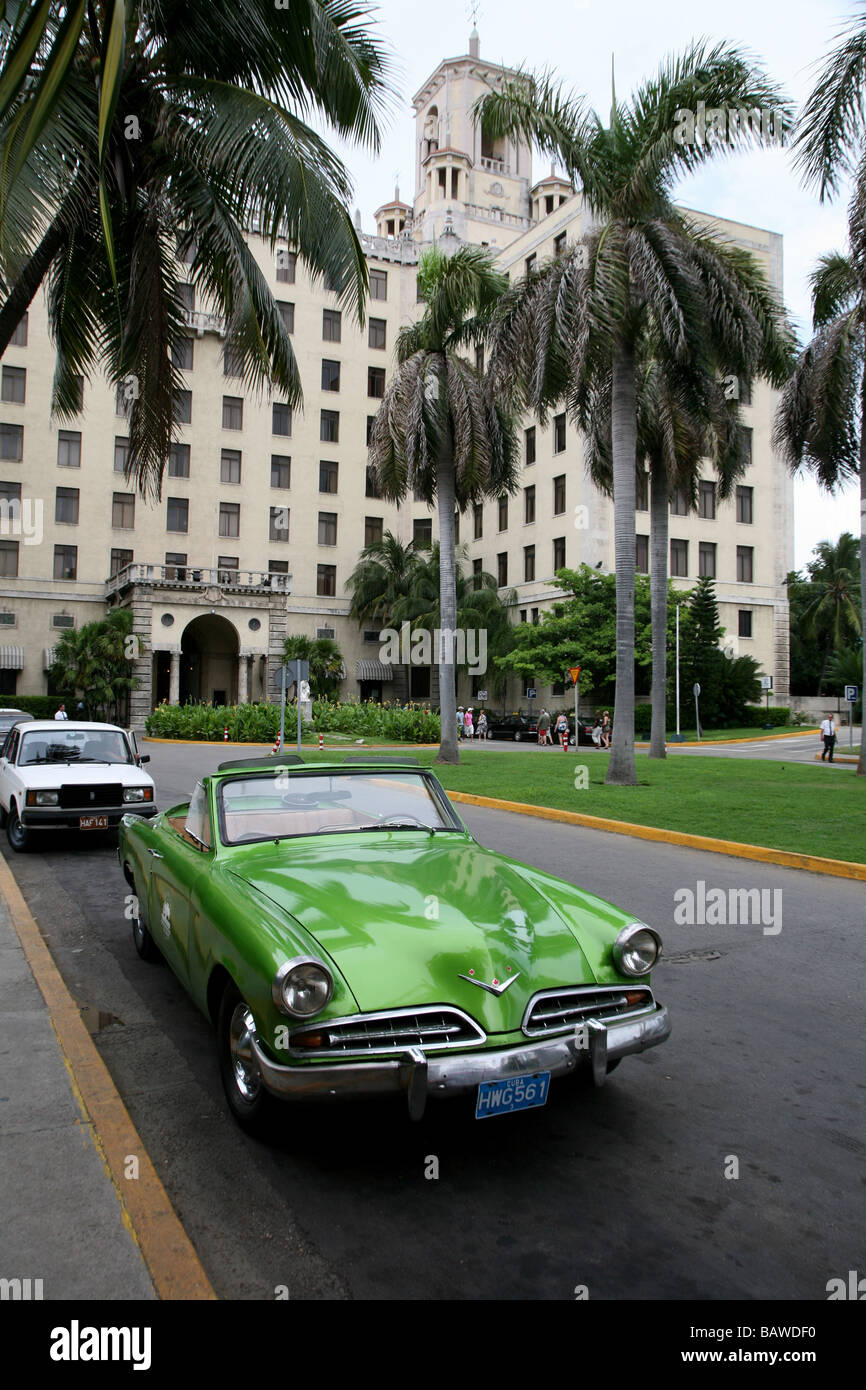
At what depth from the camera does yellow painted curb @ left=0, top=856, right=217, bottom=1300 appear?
8.81ft

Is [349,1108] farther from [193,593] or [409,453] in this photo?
[193,593]

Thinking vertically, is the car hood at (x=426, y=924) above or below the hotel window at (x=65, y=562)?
below

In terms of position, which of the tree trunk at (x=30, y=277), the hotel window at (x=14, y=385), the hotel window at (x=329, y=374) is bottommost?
the tree trunk at (x=30, y=277)

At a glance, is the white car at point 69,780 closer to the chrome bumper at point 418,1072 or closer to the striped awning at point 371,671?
the chrome bumper at point 418,1072

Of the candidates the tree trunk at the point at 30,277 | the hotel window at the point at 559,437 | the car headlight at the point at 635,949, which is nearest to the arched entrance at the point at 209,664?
the hotel window at the point at 559,437

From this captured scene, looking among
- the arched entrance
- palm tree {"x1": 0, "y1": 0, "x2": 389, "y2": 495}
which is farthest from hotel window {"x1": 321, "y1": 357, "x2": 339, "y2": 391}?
palm tree {"x1": 0, "y1": 0, "x2": 389, "y2": 495}

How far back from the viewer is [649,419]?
2373cm

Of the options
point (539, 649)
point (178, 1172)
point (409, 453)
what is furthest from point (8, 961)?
point (539, 649)

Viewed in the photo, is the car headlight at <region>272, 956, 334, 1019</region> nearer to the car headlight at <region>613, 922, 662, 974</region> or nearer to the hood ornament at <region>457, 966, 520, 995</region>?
the hood ornament at <region>457, 966, 520, 995</region>

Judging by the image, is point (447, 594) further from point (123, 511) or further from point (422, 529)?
point (422, 529)

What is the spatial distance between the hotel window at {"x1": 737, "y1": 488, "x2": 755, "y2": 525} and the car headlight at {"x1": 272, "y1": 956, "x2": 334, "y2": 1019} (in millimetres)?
51905

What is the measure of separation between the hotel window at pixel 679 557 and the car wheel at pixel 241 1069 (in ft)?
158

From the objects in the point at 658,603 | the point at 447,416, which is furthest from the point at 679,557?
the point at 447,416

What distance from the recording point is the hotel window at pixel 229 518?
51969 millimetres
